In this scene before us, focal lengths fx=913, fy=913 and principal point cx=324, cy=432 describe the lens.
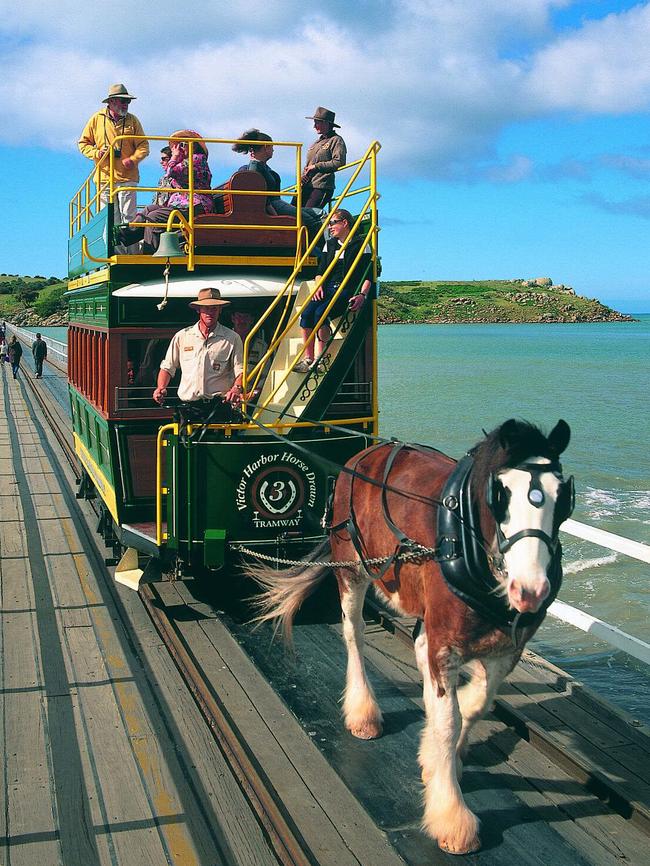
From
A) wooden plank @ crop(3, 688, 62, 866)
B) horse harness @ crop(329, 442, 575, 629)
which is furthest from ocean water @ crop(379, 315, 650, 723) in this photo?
Result: wooden plank @ crop(3, 688, 62, 866)

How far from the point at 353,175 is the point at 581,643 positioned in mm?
6609

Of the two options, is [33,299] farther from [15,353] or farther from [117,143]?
A: [117,143]

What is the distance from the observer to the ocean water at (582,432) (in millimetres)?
11438

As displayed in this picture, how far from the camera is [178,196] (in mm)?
9297

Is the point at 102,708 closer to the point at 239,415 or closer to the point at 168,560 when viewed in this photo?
the point at 168,560

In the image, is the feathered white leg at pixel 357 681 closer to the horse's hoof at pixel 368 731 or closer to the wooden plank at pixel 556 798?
the horse's hoof at pixel 368 731

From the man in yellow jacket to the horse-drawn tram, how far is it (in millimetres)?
221

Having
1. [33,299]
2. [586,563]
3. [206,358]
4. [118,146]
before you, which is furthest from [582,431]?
[33,299]

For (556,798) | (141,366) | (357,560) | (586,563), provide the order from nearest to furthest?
(556,798) → (357,560) → (141,366) → (586,563)

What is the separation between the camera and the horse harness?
4266 millimetres

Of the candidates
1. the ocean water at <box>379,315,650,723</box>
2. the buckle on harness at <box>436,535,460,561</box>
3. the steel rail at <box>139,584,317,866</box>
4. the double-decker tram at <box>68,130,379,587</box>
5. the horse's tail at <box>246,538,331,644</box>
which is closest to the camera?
the steel rail at <box>139,584,317,866</box>

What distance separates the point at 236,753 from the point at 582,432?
35328 mm

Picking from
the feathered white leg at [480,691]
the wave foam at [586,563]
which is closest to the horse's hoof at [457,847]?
the feathered white leg at [480,691]

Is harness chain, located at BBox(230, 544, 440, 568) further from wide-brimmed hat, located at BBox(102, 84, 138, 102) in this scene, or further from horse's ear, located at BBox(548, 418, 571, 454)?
wide-brimmed hat, located at BBox(102, 84, 138, 102)
